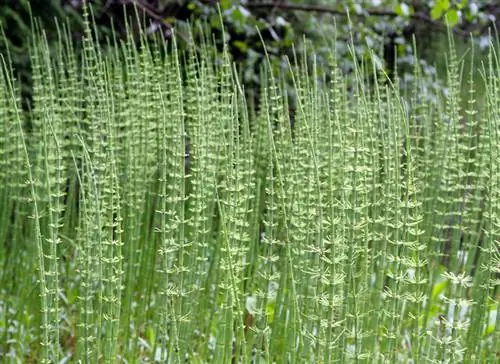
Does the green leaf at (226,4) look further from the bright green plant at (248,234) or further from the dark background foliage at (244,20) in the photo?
the bright green plant at (248,234)

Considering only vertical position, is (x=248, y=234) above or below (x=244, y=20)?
below

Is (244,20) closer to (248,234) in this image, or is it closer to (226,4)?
(226,4)

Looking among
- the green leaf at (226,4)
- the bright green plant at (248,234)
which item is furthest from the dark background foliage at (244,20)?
the bright green plant at (248,234)

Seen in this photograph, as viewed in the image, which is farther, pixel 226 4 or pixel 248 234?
pixel 226 4

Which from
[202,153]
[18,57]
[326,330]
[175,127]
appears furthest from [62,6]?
[326,330]

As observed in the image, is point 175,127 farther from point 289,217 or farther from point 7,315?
point 7,315

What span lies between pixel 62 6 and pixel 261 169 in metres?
1.66

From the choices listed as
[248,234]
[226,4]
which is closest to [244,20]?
[226,4]

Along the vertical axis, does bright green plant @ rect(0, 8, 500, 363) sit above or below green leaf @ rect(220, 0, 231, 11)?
below

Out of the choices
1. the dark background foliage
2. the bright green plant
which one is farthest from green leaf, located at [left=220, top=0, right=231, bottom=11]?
the bright green plant

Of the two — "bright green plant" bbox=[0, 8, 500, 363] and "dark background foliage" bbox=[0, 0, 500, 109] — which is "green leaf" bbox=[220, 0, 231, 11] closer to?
"dark background foliage" bbox=[0, 0, 500, 109]

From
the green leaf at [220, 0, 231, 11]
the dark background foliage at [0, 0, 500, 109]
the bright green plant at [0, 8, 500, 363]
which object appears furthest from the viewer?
the dark background foliage at [0, 0, 500, 109]

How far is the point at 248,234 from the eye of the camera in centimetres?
210

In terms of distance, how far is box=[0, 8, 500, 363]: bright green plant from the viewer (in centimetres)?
144
